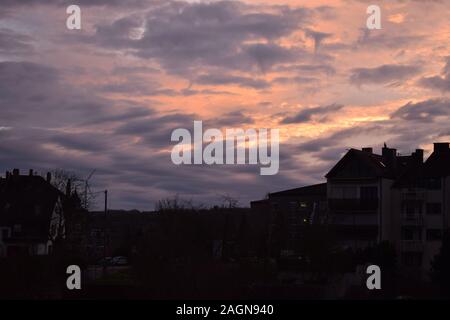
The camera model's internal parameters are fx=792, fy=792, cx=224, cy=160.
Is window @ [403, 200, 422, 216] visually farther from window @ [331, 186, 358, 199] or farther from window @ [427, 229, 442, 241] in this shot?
window @ [331, 186, 358, 199]

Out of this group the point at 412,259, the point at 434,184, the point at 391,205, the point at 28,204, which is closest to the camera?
the point at 412,259

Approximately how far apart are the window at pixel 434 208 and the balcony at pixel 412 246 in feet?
9.19

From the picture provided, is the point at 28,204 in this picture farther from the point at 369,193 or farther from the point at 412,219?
the point at 412,219

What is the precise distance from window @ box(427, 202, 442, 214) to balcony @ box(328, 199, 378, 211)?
15.2 ft

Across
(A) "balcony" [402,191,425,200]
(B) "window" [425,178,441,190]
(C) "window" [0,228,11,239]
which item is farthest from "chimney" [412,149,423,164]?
(C) "window" [0,228,11,239]

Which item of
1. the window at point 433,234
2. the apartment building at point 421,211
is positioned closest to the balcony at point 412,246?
the apartment building at point 421,211

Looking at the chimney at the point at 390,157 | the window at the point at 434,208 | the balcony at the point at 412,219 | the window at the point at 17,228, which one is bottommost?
the window at the point at 17,228

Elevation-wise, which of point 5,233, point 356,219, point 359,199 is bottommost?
point 5,233

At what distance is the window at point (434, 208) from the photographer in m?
66.9

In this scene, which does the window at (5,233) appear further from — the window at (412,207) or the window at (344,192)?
the window at (412,207)

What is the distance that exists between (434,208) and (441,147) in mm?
6149

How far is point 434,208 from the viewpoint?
2643 inches

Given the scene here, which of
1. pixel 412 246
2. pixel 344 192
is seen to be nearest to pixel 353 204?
pixel 344 192

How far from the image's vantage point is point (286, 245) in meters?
57.6
